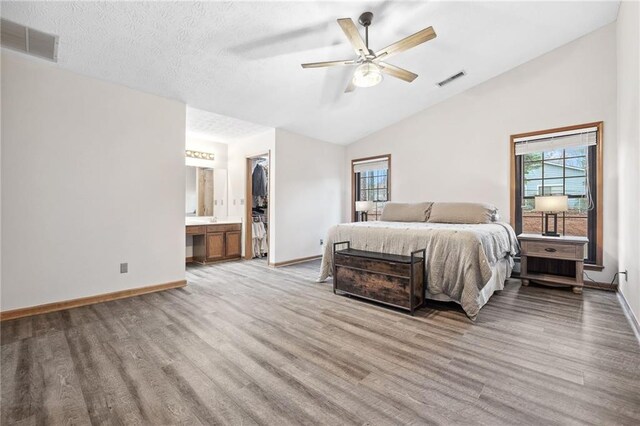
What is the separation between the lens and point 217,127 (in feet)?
16.9

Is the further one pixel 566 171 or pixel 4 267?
pixel 566 171

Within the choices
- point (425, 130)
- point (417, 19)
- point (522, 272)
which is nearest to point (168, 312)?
point (417, 19)

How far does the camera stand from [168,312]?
2.90 m

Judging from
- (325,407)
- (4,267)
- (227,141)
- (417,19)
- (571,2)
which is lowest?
(325,407)

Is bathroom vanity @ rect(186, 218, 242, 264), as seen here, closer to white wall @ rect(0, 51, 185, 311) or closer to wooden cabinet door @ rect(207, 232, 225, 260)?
wooden cabinet door @ rect(207, 232, 225, 260)

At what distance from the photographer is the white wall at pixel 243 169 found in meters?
5.18

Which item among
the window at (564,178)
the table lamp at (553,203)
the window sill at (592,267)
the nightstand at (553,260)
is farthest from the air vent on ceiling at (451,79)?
the window sill at (592,267)

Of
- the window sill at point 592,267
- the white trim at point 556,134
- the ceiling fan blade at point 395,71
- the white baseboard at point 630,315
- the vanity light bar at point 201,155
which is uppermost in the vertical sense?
the ceiling fan blade at point 395,71

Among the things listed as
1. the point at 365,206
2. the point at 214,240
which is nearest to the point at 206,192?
the point at 214,240

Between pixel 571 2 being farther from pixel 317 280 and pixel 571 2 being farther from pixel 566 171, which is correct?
pixel 317 280

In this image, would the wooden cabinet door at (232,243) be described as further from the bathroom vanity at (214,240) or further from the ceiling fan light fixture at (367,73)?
the ceiling fan light fixture at (367,73)

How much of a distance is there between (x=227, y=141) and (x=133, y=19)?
3.64m

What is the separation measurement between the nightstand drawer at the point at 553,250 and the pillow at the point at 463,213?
0.55m

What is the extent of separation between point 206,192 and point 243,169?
3.45ft
